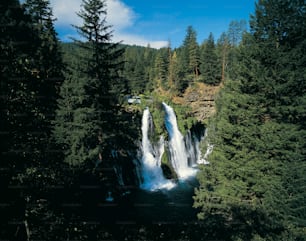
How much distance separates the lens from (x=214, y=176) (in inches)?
452

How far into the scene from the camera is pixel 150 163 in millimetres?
23906

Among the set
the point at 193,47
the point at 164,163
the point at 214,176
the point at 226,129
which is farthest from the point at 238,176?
the point at 193,47

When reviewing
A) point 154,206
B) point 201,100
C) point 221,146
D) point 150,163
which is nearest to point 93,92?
point 221,146

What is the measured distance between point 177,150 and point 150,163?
478 centimetres

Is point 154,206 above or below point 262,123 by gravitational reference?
below

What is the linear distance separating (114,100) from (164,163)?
609 inches

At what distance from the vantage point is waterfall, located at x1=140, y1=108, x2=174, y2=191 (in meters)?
22.6

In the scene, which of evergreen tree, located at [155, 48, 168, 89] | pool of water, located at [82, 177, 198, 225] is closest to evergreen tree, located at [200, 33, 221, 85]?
evergreen tree, located at [155, 48, 168, 89]

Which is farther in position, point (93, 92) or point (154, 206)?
point (154, 206)

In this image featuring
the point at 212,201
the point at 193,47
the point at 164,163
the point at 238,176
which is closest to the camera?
the point at 238,176

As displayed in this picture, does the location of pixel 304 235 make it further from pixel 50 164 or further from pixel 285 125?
pixel 50 164

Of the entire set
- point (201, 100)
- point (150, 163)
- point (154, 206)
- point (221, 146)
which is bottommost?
point (154, 206)

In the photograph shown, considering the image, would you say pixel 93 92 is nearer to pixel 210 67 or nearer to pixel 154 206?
pixel 154 206

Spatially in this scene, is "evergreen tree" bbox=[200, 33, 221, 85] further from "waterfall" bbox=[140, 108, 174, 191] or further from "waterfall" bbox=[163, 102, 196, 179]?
"waterfall" bbox=[140, 108, 174, 191]
